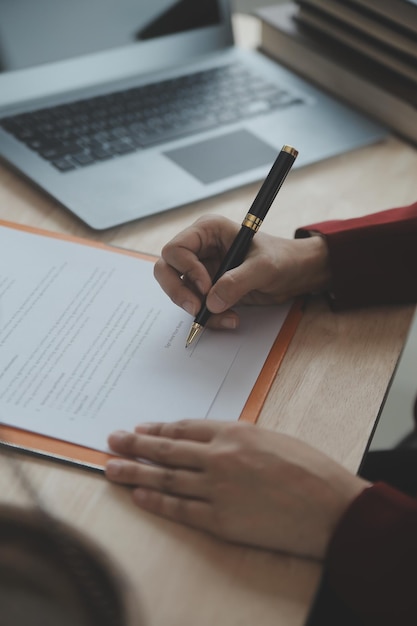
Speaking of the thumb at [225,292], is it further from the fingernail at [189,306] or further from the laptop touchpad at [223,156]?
the laptop touchpad at [223,156]

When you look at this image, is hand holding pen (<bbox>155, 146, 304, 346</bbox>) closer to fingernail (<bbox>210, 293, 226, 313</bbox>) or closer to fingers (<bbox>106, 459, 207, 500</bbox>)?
fingernail (<bbox>210, 293, 226, 313</bbox>)

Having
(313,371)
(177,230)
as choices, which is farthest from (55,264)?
(313,371)

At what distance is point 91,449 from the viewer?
54cm

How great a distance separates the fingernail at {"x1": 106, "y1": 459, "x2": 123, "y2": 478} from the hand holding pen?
19 cm

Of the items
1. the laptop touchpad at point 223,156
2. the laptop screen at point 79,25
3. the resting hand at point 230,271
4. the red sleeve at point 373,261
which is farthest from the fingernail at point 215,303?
the laptop screen at point 79,25

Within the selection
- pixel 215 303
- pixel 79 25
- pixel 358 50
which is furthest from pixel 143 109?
pixel 215 303

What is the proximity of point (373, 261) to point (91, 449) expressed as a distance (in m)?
0.37

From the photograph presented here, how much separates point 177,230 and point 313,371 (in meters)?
0.27

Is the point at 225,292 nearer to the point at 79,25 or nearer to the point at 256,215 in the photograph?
the point at 256,215

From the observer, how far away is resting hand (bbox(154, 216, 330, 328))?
669 millimetres

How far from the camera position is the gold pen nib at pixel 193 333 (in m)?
0.65

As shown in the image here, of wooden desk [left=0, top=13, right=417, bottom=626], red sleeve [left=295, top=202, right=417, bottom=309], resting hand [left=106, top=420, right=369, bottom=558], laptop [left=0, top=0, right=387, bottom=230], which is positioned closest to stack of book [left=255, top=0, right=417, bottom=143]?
laptop [left=0, top=0, right=387, bottom=230]

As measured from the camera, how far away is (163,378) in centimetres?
61

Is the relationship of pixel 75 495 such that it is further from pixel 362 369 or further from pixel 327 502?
pixel 362 369
